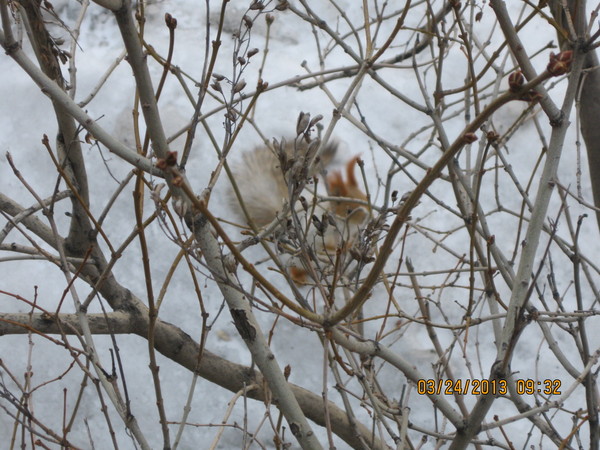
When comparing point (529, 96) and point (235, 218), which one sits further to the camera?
point (235, 218)

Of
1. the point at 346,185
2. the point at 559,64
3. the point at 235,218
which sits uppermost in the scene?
the point at 346,185

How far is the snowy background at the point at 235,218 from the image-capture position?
2.52 metres

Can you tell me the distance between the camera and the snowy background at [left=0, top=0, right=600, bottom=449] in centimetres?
252

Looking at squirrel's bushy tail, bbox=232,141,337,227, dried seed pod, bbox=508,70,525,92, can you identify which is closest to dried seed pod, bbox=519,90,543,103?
dried seed pod, bbox=508,70,525,92

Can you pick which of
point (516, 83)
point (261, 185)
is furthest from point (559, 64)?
point (261, 185)

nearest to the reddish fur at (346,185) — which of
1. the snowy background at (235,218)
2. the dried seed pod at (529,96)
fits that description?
the snowy background at (235,218)

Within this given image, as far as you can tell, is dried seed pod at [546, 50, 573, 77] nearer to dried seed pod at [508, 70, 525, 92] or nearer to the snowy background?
dried seed pod at [508, 70, 525, 92]

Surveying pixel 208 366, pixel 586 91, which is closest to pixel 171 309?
pixel 208 366

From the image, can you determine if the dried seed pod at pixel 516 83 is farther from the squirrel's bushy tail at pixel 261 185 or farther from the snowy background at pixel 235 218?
the squirrel's bushy tail at pixel 261 185

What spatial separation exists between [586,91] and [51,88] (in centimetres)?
145

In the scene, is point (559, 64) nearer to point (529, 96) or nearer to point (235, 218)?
point (529, 96)

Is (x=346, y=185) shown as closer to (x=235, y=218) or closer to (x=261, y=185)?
(x=261, y=185)

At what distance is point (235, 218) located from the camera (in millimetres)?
2977

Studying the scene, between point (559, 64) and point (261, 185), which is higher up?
point (261, 185)
